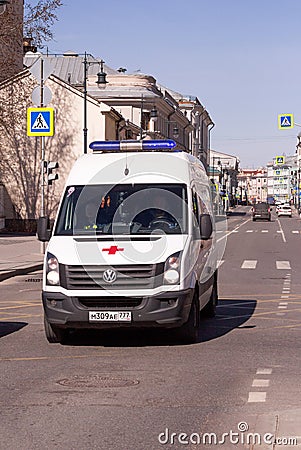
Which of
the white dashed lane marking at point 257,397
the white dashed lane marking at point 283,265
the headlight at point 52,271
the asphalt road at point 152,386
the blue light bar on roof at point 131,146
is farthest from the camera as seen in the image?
the white dashed lane marking at point 283,265

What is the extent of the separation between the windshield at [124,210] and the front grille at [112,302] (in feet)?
3.74

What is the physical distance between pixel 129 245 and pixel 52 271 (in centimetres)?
100

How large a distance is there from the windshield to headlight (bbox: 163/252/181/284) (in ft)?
2.54

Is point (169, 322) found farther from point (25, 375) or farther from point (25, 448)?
point (25, 448)

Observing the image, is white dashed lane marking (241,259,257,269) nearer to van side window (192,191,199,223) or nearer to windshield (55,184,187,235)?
van side window (192,191,199,223)

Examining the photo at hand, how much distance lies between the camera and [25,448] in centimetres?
627

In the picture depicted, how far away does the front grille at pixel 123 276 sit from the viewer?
34.5 ft

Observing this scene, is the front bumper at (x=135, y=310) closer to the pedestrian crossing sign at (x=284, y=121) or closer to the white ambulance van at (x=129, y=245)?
Result: the white ambulance van at (x=129, y=245)

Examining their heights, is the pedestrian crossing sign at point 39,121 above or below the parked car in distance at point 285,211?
above

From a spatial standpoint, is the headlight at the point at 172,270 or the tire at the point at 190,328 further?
the tire at the point at 190,328

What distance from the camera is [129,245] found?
10.8 m

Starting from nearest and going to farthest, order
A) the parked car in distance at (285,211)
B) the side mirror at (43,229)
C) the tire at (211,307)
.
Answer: the side mirror at (43,229)
the tire at (211,307)
the parked car in distance at (285,211)

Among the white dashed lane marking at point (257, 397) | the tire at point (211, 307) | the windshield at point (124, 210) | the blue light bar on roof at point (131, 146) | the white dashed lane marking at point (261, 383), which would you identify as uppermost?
the blue light bar on roof at point (131, 146)

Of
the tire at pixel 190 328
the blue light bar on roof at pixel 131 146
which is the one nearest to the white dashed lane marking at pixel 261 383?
the tire at pixel 190 328
